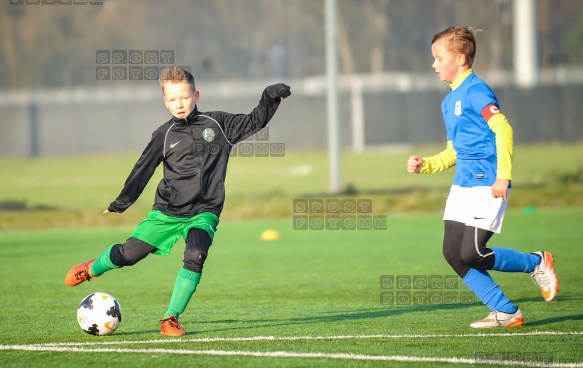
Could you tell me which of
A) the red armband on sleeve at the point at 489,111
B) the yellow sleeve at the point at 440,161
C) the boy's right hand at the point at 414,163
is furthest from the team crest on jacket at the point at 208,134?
the red armband on sleeve at the point at 489,111

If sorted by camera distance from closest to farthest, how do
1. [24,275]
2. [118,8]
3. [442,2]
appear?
[24,275]
[442,2]
[118,8]

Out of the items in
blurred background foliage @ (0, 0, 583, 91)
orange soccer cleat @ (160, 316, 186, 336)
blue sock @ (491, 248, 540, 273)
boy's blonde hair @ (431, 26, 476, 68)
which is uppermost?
blurred background foliage @ (0, 0, 583, 91)

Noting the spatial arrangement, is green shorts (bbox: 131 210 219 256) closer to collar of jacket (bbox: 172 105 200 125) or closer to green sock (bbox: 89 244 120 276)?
green sock (bbox: 89 244 120 276)

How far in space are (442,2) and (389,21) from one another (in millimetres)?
3217

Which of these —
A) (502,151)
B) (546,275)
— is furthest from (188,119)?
(546,275)

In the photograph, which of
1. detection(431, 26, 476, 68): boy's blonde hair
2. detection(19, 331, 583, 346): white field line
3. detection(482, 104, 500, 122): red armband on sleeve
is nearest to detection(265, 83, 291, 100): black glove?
detection(431, 26, 476, 68): boy's blonde hair

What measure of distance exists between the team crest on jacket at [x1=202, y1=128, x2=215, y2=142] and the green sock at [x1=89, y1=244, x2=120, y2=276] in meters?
1.07

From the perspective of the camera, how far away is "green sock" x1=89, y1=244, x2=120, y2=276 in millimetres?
7445

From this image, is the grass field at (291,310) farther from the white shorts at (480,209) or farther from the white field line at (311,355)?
the white shorts at (480,209)

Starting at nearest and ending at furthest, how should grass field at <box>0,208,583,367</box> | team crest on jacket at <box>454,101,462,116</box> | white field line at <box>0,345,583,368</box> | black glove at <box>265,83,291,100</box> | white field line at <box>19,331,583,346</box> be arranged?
white field line at <box>0,345,583,368</box>, grass field at <box>0,208,583,367</box>, white field line at <box>19,331,583,346</box>, team crest on jacket at <box>454,101,462,116</box>, black glove at <box>265,83,291,100</box>

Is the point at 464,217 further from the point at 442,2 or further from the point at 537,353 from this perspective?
the point at 442,2

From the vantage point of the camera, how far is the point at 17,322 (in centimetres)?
788

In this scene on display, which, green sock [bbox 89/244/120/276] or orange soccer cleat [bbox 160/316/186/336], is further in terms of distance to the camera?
green sock [bbox 89/244/120/276]

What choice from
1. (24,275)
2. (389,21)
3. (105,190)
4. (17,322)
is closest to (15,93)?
(389,21)
